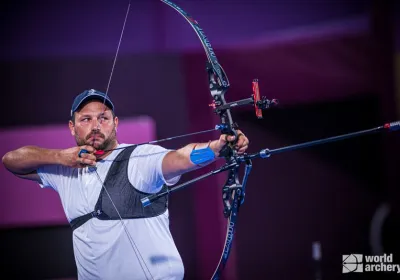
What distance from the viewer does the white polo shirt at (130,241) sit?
2.00 metres

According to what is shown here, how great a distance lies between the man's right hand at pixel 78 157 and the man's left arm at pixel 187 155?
0.31 metres

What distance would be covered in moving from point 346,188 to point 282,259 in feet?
2.28

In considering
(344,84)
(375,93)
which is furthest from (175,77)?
(375,93)

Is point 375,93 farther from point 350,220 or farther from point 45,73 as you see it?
point 45,73

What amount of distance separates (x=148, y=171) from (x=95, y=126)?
38cm

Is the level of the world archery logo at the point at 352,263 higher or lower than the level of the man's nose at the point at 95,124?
lower

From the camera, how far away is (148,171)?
202 centimetres

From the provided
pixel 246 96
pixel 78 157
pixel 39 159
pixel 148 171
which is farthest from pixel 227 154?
pixel 246 96

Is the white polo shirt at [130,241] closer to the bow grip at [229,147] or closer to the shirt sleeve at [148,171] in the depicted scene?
the shirt sleeve at [148,171]

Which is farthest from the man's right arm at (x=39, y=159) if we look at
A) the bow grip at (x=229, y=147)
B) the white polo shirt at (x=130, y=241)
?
the bow grip at (x=229, y=147)

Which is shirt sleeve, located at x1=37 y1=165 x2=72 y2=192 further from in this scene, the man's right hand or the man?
the man's right hand

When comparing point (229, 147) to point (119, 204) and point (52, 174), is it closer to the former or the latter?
point (119, 204)

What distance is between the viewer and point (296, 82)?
11.6 ft

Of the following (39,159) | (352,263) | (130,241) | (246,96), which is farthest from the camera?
(246,96)
